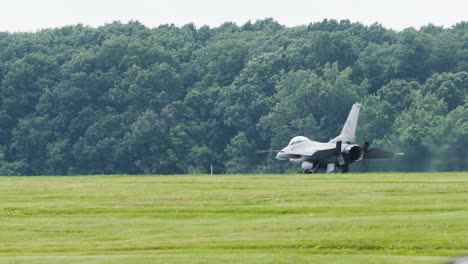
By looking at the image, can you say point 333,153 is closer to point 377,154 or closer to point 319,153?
point 319,153

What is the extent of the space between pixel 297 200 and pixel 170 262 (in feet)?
59.5

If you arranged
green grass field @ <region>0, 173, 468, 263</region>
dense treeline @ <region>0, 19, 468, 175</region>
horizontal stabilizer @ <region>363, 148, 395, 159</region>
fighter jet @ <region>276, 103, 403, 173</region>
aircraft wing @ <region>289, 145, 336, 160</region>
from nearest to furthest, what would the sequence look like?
green grass field @ <region>0, 173, 468, 263</region>, horizontal stabilizer @ <region>363, 148, 395, 159</region>, fighter jet @ <region>276, 103, 403, 173</region>, aircraft wing @ <region>289, 145, 336, 160</region>, dense treeline @ <region>0, 19, 468, 175</region>

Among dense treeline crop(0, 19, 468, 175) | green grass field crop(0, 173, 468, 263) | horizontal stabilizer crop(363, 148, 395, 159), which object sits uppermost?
dense treeline crop(0, 19, 468, 175)

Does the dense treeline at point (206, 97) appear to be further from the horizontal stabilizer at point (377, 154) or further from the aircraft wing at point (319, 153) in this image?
the horizontal stabilizer at point (377, 154)

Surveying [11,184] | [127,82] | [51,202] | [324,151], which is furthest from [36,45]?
[51,202]

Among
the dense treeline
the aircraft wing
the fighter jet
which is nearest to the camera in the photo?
the fighter jet

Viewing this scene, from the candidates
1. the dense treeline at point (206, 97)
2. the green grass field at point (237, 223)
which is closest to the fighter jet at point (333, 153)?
the green grass field at point (237, 223)

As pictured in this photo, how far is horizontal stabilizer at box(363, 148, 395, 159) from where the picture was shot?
86562 mm

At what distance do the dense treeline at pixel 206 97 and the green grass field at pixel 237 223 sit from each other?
78985mm

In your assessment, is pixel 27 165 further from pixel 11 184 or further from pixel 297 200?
pixel 297 200

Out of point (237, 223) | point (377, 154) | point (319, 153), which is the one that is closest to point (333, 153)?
point (319, 153)

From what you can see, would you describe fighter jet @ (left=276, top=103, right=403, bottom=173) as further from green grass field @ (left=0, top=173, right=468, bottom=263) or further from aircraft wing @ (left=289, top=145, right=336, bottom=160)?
green grass field @ (left=0, top=173, right=468, bottom=263)

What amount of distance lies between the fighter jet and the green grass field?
1963 cm

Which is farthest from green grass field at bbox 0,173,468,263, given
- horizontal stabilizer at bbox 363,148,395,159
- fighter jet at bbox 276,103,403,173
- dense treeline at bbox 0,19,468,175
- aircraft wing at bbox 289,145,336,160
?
dense treeline at bbox 0,19,468,175
